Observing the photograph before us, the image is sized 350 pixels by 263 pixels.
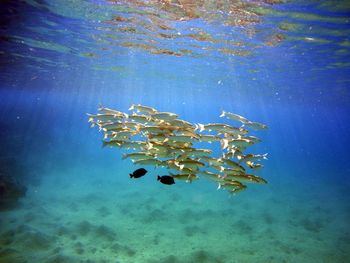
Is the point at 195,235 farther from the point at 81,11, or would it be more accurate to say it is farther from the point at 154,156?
the point at 81,11

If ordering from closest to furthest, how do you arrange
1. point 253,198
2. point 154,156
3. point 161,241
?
1. point 154,156
2. point 161,241
3. point 253,198

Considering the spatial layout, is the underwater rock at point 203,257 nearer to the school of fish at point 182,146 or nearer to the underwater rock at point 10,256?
the school of fish at point 182,146

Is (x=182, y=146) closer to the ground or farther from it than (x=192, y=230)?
closer to the ground

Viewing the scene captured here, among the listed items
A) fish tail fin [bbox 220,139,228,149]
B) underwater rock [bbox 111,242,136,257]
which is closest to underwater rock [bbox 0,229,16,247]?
underwater rock [bbox 111,242,136,257]

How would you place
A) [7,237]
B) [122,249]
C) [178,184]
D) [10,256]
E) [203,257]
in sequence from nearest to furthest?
1. [10,256]
2. [203,257]
3. [7,237]
4. [122,249]
5. [178,184]

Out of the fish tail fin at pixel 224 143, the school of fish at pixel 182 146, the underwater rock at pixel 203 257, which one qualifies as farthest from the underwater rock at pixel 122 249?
the fish tail fin at pixel 224 143

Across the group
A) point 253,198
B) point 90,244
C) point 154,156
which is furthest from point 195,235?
point 253,198

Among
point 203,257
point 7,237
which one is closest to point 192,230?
point 203,257

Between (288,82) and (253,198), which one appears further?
(288,82)

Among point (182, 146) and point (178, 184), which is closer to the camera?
point (182, 146)

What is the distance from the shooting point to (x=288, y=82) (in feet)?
112

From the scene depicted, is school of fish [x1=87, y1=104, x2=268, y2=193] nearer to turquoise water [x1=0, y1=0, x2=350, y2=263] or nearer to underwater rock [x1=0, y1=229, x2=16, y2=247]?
turquoise water [x1=0, y1=0, x2=350, y2=263]

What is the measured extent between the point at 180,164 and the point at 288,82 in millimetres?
31531

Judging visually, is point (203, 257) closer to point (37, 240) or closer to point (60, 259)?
point (60, 259)
